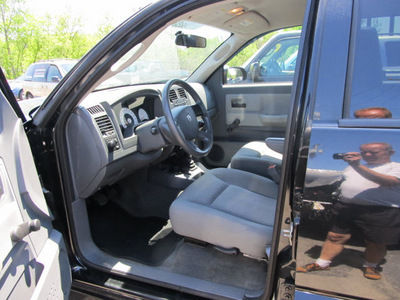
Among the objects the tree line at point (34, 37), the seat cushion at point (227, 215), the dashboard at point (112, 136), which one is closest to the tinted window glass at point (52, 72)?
the tree line at point (34, 37)

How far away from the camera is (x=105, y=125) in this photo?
180cm

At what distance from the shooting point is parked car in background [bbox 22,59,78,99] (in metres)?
6.76

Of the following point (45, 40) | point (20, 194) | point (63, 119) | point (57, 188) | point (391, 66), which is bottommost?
point (57, 188)

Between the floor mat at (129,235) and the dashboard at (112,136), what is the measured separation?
441 millimetres

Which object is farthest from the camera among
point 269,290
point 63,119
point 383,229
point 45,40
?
point 45,40

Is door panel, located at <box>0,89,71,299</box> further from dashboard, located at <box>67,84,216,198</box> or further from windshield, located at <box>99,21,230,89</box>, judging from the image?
windshield, located at <box>99,21,230,89</box>

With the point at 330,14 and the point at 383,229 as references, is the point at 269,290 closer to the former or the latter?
the point at 383,229

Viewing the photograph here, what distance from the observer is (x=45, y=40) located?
11.9 meters

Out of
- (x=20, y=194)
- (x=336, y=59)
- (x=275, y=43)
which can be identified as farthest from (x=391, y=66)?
(x=275, y=43)

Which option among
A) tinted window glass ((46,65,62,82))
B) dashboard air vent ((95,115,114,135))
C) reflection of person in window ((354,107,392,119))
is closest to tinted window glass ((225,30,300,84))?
Answer: dashboard air vent ((95,115,114,135))

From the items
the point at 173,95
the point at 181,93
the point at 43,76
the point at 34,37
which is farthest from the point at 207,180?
the point at 34,37

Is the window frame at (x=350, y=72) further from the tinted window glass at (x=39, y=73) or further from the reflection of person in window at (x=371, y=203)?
the tinted window glass at (x=39, y=73)

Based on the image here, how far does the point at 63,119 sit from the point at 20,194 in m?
0.47

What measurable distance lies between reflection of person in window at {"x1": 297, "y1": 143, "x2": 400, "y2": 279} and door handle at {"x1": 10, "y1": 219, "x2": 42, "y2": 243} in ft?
3.46
